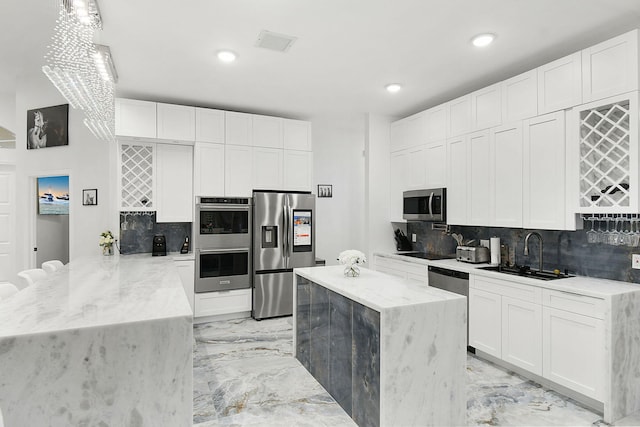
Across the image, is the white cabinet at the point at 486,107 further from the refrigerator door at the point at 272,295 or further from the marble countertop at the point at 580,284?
the refrigerator door at the point at 272,295

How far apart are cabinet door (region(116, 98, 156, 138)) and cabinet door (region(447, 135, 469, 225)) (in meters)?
3.48

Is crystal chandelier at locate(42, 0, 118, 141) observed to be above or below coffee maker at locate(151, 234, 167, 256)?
above

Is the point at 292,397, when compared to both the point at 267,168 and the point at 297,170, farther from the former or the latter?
the point at 297,170

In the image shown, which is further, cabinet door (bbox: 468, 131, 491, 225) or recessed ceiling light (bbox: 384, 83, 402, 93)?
recessed ceiling light (bbox: 384, 83, 402, 93)

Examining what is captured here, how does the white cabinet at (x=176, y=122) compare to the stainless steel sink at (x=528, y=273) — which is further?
the white cabinet at (x=176, y=122)

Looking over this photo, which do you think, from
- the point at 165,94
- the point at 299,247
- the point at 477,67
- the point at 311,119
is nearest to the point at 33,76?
the point at 165,94

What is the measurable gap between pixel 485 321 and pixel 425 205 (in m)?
1.55

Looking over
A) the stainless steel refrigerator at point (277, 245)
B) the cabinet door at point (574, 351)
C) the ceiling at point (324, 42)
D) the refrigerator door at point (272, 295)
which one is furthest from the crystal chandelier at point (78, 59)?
the cabinet door at point (574, 351)

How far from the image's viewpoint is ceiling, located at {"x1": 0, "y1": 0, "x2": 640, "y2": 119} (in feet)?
8.59

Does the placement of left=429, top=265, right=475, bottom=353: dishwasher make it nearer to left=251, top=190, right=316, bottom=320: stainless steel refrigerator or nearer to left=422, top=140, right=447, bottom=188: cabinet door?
left=422, top=140, right=447, bottom=188: cabinet door

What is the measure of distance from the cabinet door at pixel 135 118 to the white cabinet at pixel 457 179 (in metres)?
3.48

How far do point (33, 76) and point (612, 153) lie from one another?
6768mm

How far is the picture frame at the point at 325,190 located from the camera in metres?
6.22

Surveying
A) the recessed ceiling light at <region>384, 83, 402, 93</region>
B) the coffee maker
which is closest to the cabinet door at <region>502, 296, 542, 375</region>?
the recessed ceiling light at <region>384, 83, 402, 93</region>
